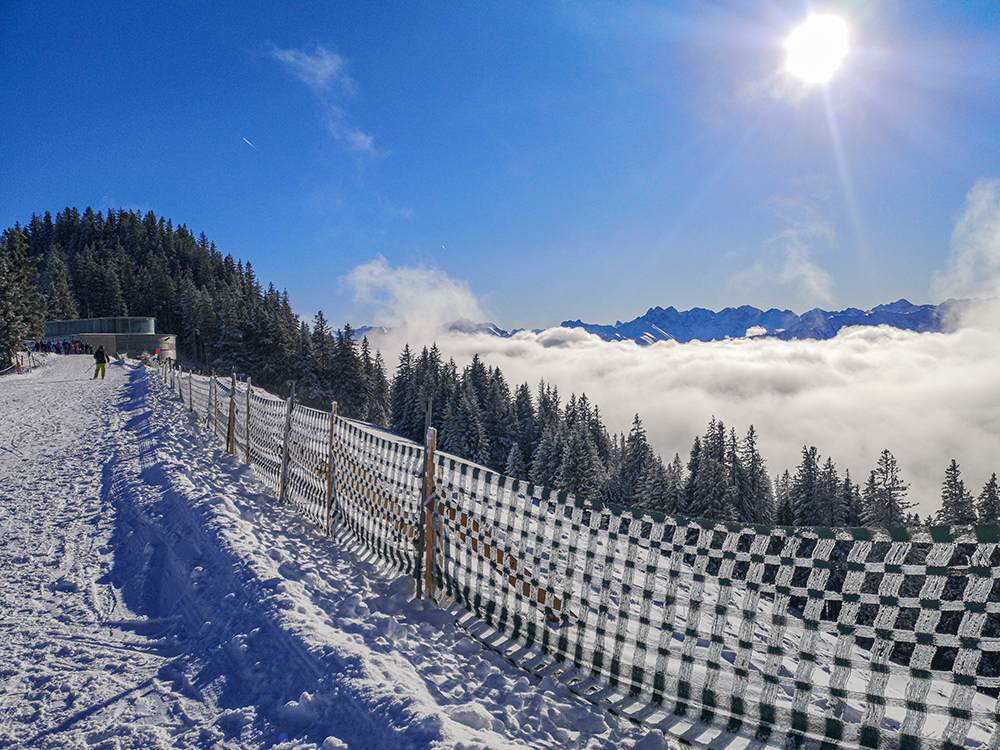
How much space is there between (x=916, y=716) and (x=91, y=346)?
261 feet

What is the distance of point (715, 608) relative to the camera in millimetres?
3619

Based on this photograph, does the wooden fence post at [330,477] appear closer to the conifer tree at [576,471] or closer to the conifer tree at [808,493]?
the conifer tree at [576,471]

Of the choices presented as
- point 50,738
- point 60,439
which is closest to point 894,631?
point 50,738

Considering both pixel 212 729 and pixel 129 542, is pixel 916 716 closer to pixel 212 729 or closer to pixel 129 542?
pixel 212 729

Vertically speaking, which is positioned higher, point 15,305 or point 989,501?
point 15,305

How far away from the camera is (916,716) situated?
9.31ft

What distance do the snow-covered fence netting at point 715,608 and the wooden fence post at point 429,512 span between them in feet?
0.06

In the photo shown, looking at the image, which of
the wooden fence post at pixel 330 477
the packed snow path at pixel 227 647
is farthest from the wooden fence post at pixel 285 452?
the wooden fence post at pixel 330 477

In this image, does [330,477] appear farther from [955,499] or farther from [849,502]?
[849,502]

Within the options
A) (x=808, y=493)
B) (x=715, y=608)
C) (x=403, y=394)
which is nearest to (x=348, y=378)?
(x=403, y=394)

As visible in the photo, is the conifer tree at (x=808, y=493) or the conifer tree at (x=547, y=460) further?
the conifer tree at (x=547, y=460)

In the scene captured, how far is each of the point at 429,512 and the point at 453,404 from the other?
56.8 metres

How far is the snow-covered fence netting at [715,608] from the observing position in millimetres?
2824

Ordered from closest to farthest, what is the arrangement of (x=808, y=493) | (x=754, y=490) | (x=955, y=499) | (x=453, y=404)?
(x=955, y=499)
(x=808, y=493)
(x=754, y=490)
(x=453, y=404)
